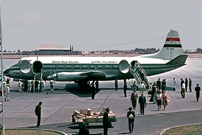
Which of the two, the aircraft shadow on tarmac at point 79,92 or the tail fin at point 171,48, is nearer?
the aircraft shadow on tarmac at point 79,92

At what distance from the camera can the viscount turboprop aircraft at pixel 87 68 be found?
40938mm

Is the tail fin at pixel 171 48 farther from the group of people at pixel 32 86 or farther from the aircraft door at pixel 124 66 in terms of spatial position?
the group of people at pixel 32 86

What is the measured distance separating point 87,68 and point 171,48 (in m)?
12.9

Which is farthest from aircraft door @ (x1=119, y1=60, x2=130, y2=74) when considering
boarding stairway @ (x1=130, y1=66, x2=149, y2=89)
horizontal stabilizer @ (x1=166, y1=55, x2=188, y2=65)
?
horizontal stabilizer @ (x1=166, y1=55, x2=188, y2=65)

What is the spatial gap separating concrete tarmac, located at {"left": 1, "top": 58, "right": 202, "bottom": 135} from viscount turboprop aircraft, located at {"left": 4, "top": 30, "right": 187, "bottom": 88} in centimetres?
221

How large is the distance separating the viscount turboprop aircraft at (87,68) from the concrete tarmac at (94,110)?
2214 mm

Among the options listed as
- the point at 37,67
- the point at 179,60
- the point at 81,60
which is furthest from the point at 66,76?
the point at 179,60

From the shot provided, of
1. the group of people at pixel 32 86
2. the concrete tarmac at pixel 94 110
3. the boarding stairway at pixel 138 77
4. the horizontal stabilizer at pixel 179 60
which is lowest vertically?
the concrete tarmac at pixel 94 110

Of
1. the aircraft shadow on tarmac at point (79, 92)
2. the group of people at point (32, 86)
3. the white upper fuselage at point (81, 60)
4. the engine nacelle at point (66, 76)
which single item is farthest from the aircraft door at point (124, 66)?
the group of people at point (32, 86)

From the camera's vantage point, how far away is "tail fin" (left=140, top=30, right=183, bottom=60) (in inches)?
1884

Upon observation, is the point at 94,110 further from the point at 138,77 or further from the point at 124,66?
the point at 124,66

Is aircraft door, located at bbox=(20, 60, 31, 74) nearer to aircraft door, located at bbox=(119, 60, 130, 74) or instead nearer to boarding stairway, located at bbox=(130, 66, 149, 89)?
aircraft door, located at bbox=(119, 60, 130, 74)

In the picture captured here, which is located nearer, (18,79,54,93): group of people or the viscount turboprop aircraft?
(18,79,54,93): group of people

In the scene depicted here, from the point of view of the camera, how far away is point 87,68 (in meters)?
42.8
